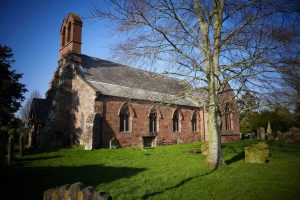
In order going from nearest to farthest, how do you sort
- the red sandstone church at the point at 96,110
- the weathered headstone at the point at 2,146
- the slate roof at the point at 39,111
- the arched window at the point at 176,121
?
the weathered headstone at the point at 2,146 < the red sandstone church at the point at 96,110 < the slate roof at the point at 39,111 < the arched window at the point at 176,121

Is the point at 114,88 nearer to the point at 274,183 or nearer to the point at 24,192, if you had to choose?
the point at 24,192

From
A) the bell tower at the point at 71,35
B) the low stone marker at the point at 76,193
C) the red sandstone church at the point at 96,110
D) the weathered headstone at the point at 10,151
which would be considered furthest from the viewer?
the bell tower at the point at 71,35

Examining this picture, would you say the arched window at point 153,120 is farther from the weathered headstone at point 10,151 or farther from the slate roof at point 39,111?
the weathered headstone at point 10,151

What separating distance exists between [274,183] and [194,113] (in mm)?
21832

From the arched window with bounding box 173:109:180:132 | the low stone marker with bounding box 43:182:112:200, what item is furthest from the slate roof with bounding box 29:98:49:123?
the low stone marker with bounding box 43:182:112:200

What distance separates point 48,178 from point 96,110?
10.7 metres

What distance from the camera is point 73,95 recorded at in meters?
22.1

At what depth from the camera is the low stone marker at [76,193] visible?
295 centimetres

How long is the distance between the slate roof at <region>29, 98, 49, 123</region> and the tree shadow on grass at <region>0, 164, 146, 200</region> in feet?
40.8

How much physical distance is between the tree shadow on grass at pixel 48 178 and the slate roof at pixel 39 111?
40.8 feet

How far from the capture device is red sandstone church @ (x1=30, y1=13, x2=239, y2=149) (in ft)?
64.1

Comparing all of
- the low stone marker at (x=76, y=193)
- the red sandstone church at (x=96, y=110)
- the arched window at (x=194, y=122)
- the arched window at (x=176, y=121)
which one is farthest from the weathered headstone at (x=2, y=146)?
the arched window at (x=194, y=122)

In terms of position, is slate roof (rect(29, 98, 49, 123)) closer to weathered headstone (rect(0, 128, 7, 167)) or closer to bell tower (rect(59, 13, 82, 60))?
bell tower (rect(59, 13, 82, 60))

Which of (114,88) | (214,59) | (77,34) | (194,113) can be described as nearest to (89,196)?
(214,59)
